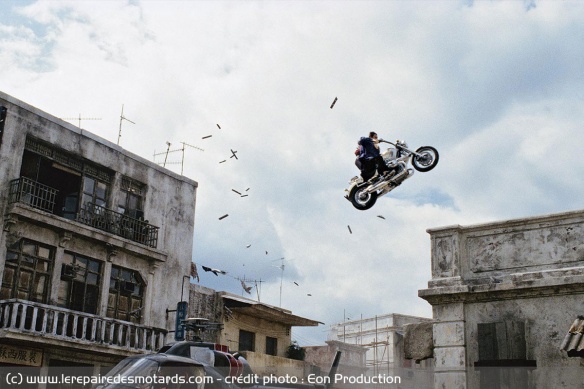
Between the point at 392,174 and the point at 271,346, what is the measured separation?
19.6 m

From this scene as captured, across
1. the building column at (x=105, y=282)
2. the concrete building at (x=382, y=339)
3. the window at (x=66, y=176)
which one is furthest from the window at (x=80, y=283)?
the concrete building at (x=382, y=339)

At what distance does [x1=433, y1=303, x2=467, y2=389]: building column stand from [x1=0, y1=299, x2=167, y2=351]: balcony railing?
12.6 metres

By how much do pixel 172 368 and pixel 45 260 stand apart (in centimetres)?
1340

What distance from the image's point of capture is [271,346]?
3328 centimetres

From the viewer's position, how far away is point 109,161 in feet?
88.0

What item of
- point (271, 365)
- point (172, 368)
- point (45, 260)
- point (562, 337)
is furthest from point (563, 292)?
point (271, 365)

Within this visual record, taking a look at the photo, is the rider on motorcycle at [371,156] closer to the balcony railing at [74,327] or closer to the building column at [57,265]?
the balcony railing at [74,327]

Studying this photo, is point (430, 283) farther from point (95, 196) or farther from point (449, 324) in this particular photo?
point (95, 196)

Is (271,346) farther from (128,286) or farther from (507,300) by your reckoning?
(507,300)

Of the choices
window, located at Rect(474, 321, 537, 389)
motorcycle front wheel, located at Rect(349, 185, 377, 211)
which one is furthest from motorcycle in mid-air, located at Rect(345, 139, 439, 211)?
window, located at Rect(474, 321, 537, 389)

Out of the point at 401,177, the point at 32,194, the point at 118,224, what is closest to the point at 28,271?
the point at 32,194

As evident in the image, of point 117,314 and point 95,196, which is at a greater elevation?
point 95,196

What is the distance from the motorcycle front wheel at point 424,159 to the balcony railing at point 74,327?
12.9 metres

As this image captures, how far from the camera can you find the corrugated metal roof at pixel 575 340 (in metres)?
13.1
